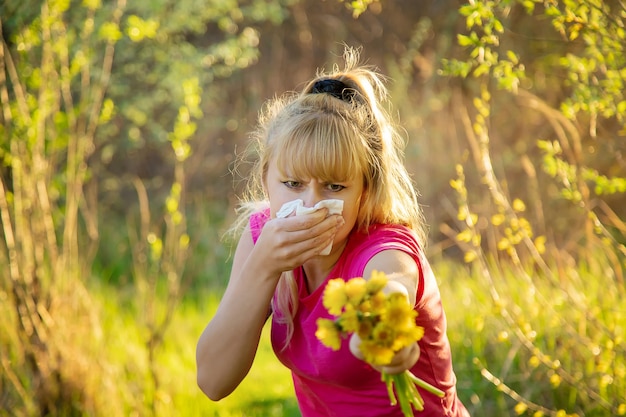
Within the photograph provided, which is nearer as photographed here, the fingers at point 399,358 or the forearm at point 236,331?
the fingers at point 399,358

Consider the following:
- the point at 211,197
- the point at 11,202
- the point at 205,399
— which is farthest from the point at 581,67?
the point at 211,197

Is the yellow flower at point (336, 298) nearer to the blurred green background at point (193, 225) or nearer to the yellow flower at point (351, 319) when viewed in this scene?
the yellow flower at point (351, 319)

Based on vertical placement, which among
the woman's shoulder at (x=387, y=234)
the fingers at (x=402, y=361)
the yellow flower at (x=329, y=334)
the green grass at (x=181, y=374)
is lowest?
the green grass at (x=181, y=374)

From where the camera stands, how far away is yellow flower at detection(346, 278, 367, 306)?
4.03ft

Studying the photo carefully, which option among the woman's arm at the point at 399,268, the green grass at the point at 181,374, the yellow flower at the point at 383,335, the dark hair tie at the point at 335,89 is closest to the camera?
the yellow flower at the point at 383,335

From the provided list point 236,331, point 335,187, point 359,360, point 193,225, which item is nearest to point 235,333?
point 236,331

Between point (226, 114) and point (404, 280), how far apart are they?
5245 mm

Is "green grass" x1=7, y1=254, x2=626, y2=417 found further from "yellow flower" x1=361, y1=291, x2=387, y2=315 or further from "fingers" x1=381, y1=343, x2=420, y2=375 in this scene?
"yellow flower" x1=361, y1=291, x2=387, y2=315

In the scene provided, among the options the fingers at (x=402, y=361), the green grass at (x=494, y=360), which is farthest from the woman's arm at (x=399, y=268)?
the green grass at (x=494, y=360)

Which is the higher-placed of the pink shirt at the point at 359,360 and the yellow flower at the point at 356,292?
the yellow flower at the point at 356,292

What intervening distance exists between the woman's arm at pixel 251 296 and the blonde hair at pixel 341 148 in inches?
5.6

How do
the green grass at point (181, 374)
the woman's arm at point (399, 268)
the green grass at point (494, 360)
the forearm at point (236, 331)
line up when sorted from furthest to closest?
the green grass at point (181, 374) < the green grass at point (494, 360) < the forearm at point (236, 331) < the woman's arm at point (399, 268)

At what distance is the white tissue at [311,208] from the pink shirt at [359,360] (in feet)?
0.43

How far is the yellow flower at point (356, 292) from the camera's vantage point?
4.03 feet
